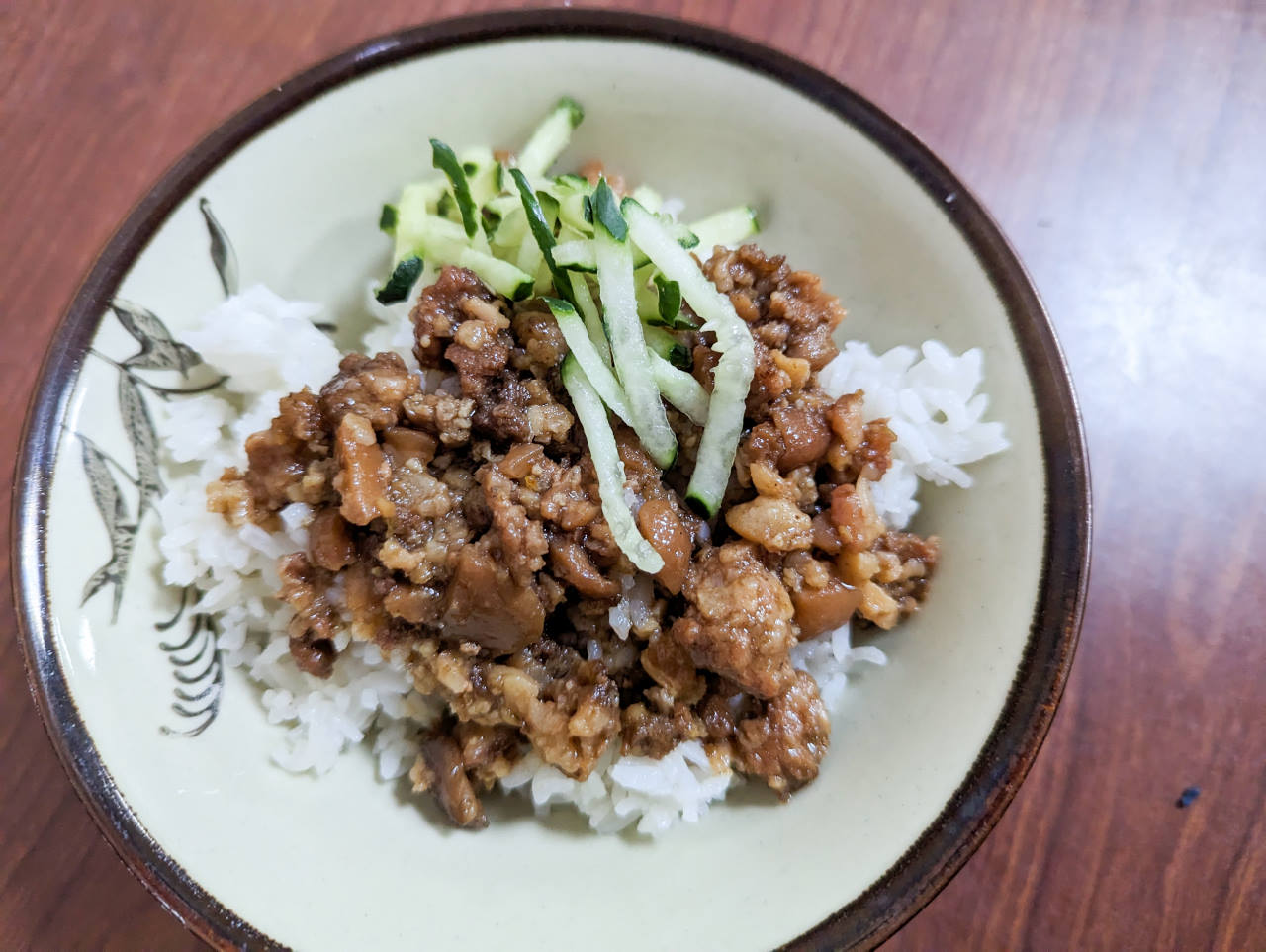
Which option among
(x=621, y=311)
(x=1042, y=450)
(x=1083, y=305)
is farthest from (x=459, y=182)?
(x=1083, y=305)

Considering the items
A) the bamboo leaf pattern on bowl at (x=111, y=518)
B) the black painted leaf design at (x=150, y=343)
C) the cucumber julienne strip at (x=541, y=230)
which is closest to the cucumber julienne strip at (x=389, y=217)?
the cucumber julienne strip at (x=541, y=230)

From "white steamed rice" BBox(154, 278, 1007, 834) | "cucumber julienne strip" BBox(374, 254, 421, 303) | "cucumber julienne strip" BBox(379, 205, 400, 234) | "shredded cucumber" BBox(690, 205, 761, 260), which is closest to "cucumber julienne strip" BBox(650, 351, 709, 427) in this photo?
"white steamed rice" BBox(154, 278, 1007, 834)

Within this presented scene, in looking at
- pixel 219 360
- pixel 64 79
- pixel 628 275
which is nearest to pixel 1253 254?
pixel 628 275

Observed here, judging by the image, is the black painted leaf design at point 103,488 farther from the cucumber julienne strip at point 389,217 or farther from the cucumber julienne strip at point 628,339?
the cucumber julienne strip at point 628,339

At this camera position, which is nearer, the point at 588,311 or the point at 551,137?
the point at 588,311

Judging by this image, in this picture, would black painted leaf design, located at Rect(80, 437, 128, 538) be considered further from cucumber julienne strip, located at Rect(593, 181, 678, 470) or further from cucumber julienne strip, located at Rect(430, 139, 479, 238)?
cucumber julienne strip, located at Rect(593, 181, 678, 470)

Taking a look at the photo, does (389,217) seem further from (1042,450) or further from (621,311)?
(1042,450)
